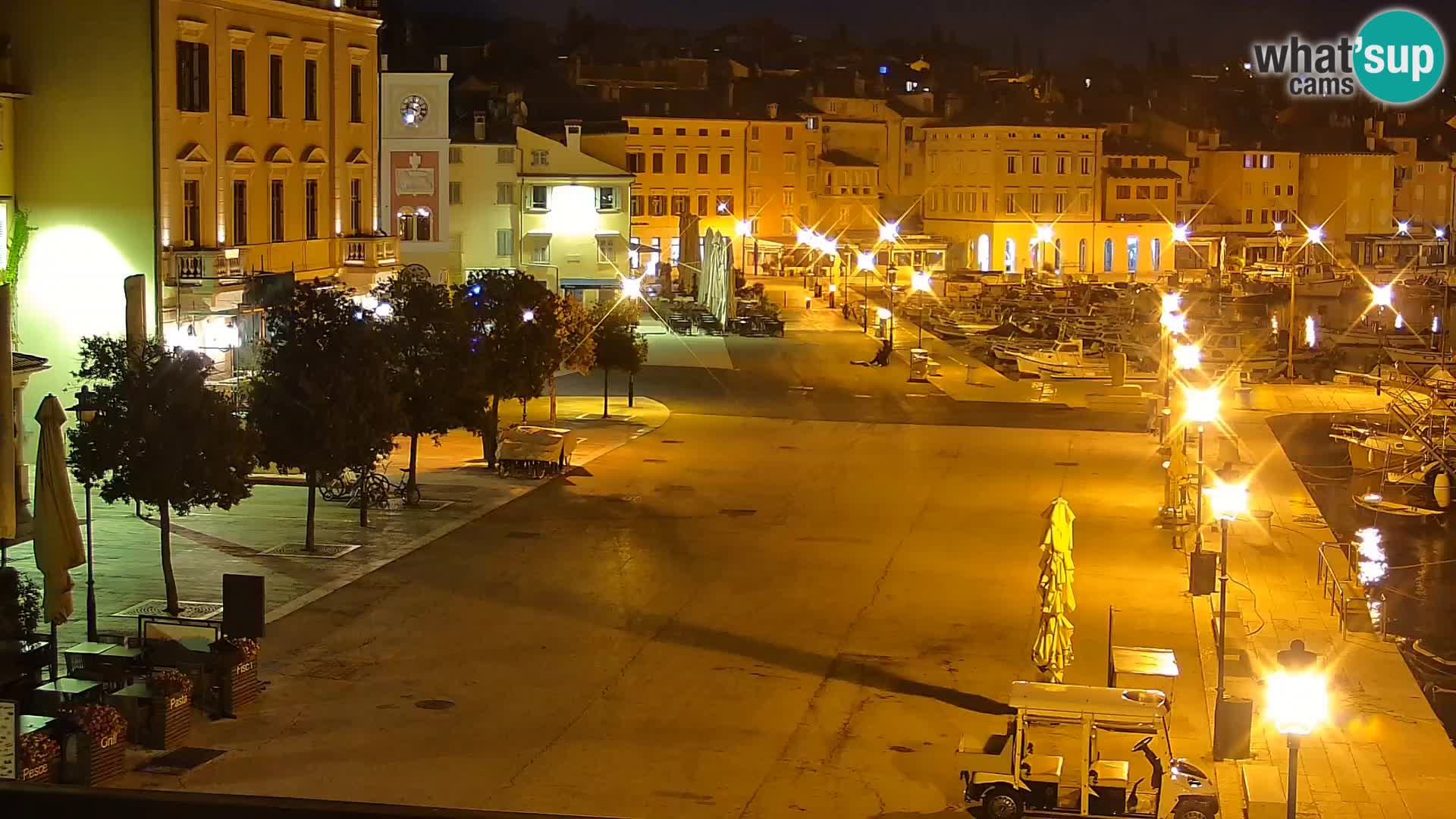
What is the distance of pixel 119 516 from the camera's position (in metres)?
28.4

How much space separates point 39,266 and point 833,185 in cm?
8444

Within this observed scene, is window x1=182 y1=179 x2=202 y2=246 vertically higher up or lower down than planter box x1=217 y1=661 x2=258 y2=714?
higher up

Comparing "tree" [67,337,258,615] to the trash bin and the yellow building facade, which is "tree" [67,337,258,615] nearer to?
the yellow building facade

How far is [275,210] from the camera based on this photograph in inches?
1469

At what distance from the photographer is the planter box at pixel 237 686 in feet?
55.3

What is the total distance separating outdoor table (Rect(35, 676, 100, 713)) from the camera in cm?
1574

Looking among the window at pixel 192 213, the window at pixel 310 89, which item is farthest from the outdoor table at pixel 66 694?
the window at pixel 310 89

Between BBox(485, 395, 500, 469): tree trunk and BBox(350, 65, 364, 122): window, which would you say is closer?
BBox(485, 395, 500, 469): tree trunk

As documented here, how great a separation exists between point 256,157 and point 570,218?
38.5 metres

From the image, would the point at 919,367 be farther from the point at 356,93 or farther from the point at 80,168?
the point at 80,168

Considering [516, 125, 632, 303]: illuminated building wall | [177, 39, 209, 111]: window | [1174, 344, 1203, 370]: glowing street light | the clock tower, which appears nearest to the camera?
[177, 39, 209, 111]: window

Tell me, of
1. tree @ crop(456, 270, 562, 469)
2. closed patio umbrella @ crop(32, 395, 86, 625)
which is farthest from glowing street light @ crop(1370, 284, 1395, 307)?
closed patio umbrella @ crop(32, 395, 86, 625)

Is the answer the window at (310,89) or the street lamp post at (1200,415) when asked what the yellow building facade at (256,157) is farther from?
the street lamp post at (1200,415)

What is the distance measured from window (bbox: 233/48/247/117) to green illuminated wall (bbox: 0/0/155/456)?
3069 mm
